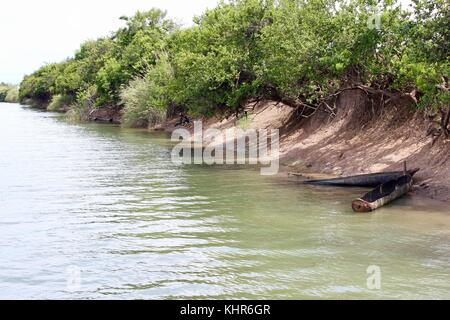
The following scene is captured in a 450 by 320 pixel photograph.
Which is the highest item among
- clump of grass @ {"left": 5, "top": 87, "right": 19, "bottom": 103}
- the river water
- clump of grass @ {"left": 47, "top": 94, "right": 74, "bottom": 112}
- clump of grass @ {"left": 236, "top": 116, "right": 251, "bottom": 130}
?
clump of grass @ {"left": 5, "top": 87, "right": 19, "bottom": 103}

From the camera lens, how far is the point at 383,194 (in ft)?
56.6

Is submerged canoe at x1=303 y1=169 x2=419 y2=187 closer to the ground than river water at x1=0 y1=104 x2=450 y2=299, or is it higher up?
higher up

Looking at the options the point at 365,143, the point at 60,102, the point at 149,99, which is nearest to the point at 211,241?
the point at 365,143

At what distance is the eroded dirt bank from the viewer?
19.8 meters

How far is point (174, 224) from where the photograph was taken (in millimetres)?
15359

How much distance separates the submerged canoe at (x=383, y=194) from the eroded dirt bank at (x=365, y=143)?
651 mm

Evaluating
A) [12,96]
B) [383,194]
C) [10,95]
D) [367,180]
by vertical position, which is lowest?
[383,194]

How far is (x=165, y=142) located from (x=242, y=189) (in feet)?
64.6

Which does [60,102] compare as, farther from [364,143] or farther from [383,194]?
[383,194]

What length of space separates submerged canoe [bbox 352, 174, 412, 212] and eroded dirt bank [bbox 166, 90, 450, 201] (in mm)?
651

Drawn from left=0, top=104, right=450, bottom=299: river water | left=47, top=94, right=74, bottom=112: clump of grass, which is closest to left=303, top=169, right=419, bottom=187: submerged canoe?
left=0, top=104, right=450, bottom=299: river water

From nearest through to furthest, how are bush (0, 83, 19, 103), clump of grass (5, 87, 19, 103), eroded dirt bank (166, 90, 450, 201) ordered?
eroded dirt bank (166, 90, 450, 201)
clump of grass (5, 87, 19, 103)
bush (0, 83, 19, 103)

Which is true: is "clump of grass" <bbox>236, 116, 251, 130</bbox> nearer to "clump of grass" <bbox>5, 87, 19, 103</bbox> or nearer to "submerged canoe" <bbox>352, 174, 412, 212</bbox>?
"submerged canoe" <bbox>352, 174, 412, 212</bbox>

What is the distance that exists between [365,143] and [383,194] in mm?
7923
